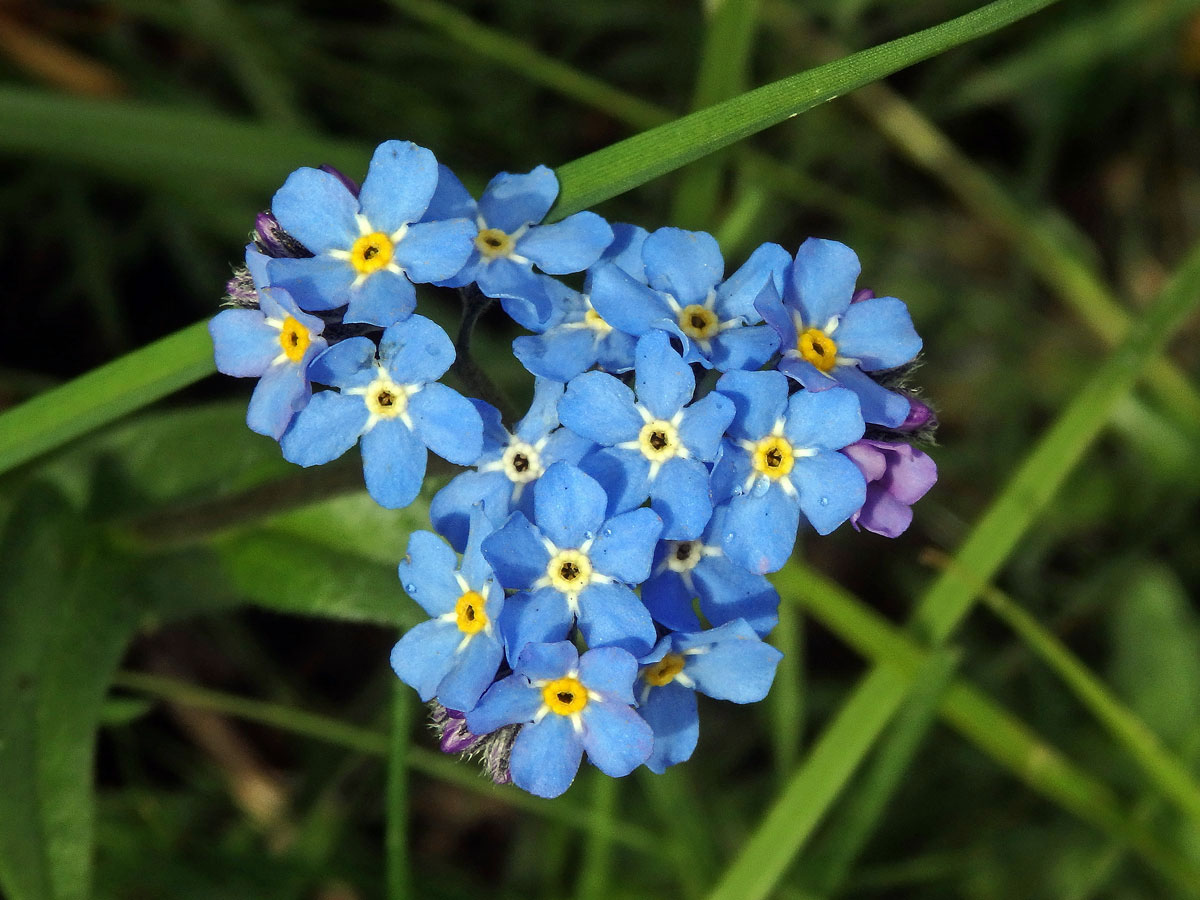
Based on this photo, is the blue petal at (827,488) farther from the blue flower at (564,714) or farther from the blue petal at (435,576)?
the blue petal at (435,576)

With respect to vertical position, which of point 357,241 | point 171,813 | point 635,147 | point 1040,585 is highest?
point 1040,585

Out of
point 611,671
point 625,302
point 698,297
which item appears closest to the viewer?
point 611,671

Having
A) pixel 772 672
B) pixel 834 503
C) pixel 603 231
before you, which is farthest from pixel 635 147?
pixel 772 672

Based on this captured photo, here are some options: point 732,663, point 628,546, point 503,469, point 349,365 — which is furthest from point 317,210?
point 732,663

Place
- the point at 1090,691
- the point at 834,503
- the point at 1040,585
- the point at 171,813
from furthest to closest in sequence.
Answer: the point at 1040,585, the point at 171,813, the point at 1090,691, the point at 834,503

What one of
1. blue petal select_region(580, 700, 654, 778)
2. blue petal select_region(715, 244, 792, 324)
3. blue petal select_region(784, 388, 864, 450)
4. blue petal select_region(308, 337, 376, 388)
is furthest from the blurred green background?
blue petal select_region(784, 388, 864, 450)

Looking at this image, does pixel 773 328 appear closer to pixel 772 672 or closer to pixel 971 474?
pixel 772 672

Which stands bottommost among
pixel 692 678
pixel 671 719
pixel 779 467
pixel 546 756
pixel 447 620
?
pixel 546 756

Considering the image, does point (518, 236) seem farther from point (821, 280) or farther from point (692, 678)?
point (692, 678)
